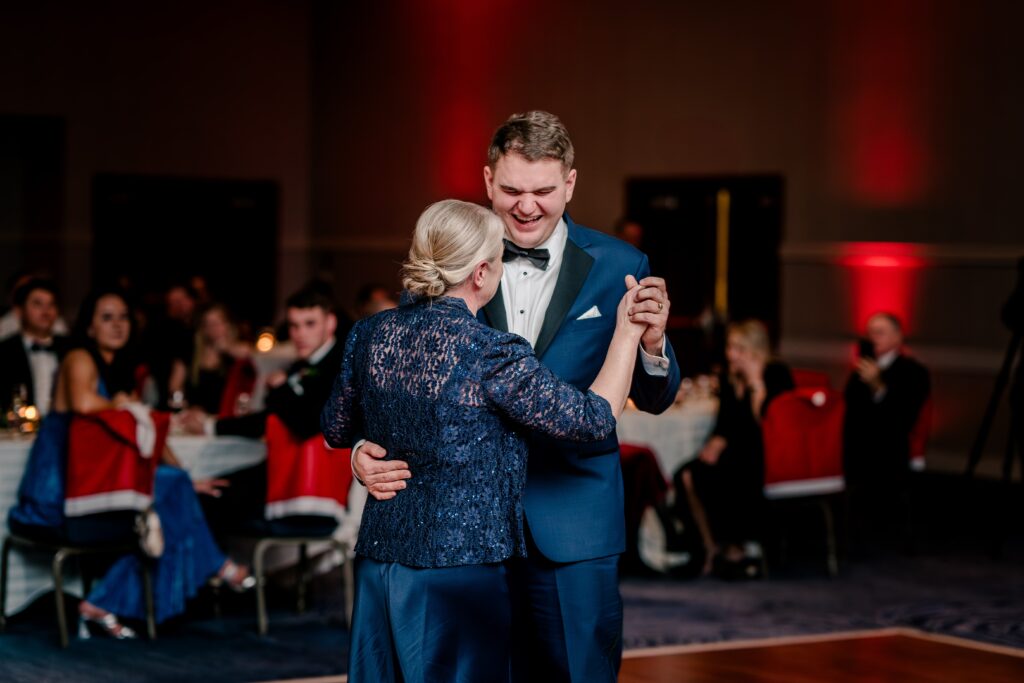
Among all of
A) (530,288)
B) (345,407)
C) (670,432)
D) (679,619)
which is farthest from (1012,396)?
(345,407)

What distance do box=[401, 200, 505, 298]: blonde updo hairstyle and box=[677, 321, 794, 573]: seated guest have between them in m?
4.33

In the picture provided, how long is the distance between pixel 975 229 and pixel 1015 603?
12.4 feet

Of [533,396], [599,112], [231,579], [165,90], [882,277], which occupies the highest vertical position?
[165,90]

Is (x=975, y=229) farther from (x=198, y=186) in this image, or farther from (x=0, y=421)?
(x=198, y=186)

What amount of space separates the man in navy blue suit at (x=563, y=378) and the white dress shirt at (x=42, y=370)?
14.4ft

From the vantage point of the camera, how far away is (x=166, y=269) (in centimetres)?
1338

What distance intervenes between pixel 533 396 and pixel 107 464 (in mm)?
3001

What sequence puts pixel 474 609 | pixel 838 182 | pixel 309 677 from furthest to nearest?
1. pixel 838 182
2. pixel 309 677
3. pixel 474 609

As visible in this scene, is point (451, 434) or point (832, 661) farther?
point (832, 661)

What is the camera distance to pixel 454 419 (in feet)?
7.76

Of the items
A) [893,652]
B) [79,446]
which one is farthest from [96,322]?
[893,652]

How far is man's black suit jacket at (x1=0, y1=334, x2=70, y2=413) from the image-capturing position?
21.2ft

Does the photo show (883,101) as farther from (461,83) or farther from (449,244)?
(449,244)

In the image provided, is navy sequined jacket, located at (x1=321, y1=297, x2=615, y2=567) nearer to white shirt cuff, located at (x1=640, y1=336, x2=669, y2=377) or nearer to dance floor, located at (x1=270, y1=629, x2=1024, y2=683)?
white shirt cuff, located at (x1=640, y1=336, x2=669, y2=377)
